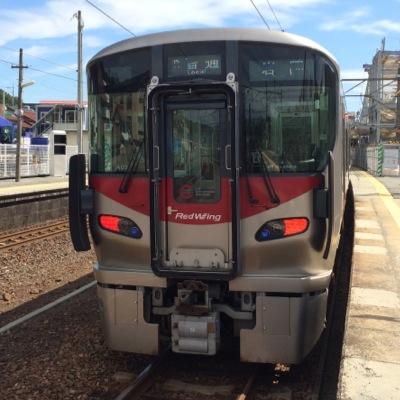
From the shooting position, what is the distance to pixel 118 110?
511cm

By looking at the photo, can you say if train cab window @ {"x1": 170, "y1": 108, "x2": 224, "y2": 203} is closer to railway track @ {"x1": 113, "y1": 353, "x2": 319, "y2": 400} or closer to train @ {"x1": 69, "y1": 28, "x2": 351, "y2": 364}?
train @ {"x1": 69, "y1": 28, "x2": 351, "y2": 364}

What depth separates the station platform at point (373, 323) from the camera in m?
4.23

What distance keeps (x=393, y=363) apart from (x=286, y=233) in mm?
1290

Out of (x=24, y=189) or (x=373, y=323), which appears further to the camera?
(x=24, y=189)

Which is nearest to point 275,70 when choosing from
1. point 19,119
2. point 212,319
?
point 212,319

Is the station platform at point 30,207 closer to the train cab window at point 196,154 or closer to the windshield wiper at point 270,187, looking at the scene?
the train cab window at point 196,154

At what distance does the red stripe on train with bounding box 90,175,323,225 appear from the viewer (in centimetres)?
469

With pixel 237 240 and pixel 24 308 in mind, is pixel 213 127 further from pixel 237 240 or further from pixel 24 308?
pixel 24 308

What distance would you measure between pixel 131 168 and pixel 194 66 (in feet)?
3.20

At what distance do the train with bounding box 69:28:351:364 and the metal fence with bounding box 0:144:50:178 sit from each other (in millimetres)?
26072

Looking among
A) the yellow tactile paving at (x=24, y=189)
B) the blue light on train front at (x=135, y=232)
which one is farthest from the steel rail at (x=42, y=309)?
the yellow tactile paving at (x=24, y=189)

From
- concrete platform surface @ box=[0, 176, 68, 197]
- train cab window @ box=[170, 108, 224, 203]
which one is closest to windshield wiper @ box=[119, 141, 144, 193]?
train cab window @ box=[170, 108, 224, 203]

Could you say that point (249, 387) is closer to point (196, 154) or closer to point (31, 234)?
point (196, 154)

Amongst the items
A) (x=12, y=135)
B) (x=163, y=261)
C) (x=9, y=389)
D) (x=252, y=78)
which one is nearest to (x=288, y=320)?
(x=163, y=261)
